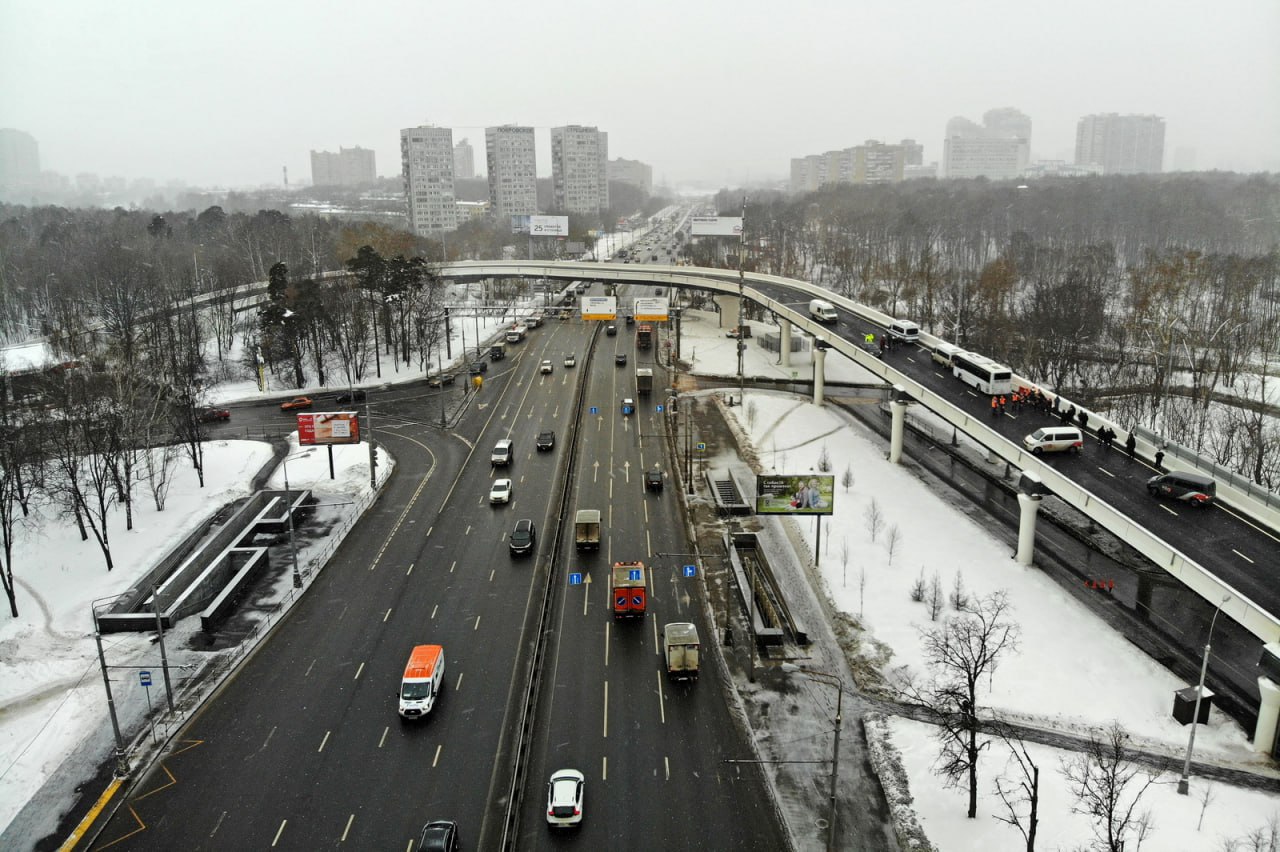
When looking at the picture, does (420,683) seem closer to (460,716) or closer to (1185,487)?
(460,716)

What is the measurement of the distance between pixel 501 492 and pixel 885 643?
25.8 m

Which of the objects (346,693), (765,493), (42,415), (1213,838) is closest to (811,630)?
(765,493)

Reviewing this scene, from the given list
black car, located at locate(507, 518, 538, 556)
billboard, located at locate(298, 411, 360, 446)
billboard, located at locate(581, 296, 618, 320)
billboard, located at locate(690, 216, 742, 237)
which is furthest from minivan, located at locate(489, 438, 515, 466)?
billboard, located at locate(690, 216, 742, 237)

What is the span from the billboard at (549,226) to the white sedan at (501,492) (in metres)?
86.6

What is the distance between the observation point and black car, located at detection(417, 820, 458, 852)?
24.7 metres

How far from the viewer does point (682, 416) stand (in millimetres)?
74438

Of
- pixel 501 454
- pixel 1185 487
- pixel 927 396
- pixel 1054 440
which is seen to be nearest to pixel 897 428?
pixel 927 396

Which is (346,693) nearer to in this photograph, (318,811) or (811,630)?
(318,811)

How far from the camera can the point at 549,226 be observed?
136 meters

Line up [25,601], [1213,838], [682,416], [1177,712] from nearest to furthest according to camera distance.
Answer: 1. [1213,838]
2. [1177,712]
3. [25,601]
4. [682,416]

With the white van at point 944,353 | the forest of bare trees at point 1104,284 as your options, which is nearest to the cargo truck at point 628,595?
the white van at point 944,353

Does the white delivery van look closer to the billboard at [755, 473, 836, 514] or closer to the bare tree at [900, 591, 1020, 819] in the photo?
the billboard at [755, 473, 836, 514]

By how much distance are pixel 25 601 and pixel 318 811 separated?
1011 inches

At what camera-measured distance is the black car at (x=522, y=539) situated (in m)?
46.5
